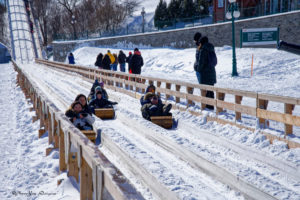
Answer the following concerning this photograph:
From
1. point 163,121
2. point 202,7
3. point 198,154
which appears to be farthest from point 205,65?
→ point 202,7

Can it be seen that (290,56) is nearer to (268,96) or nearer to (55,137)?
(268,96)

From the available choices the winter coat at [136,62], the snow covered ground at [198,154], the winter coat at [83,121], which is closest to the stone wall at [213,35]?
the winter coat at [136,62]

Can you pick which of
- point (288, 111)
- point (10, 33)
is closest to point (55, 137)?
point (288, 111)

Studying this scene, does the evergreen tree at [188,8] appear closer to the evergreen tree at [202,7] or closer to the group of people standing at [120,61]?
the evergreen tree at [202,7]

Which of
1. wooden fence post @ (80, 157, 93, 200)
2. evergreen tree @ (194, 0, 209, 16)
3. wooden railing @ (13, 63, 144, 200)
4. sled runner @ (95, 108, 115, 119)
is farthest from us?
evergreen tree @ (194, 0, 209, 16)

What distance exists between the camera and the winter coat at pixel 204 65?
9311 millimetres

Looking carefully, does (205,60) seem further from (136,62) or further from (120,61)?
(120,61)

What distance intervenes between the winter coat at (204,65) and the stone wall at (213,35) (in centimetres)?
1345

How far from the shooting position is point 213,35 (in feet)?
Answer: 89.3

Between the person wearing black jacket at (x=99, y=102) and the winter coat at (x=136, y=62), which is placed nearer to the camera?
the person wearing black jacket at (x=99, y=102)

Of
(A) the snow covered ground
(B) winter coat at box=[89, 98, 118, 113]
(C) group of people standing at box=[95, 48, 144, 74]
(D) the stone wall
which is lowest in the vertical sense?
(A) the snow covered ground

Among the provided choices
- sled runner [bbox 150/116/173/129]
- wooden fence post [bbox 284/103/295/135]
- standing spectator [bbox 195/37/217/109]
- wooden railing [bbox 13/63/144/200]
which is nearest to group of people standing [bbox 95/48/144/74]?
standing spectator [bbox 195/37/217/109]

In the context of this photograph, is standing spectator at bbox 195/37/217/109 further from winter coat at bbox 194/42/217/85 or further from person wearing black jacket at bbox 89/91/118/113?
person wearing black jacket at bbox 89/91/118/113

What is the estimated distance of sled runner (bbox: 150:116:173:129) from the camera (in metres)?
8.41
